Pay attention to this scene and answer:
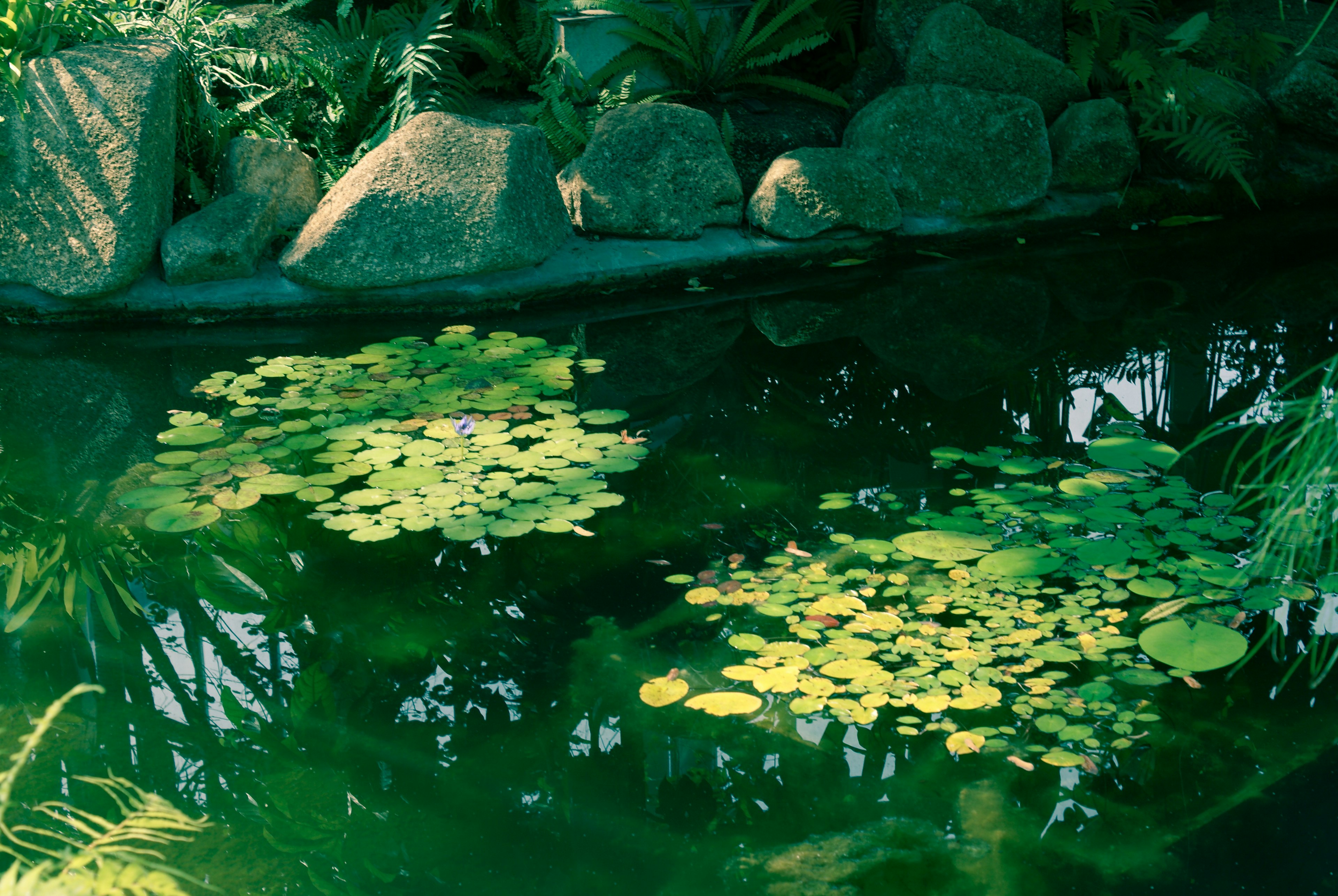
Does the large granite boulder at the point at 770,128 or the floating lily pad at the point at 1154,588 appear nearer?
the floating lily pad at the point at 1154,588

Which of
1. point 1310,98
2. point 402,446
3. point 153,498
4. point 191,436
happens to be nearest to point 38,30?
point 191,436

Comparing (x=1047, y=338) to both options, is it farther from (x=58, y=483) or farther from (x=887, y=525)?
(x=58, y=483)

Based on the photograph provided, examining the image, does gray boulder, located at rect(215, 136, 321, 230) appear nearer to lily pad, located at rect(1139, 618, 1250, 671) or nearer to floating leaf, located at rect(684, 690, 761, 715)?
floating leaf, located at rect(684, 690, 761, 715)

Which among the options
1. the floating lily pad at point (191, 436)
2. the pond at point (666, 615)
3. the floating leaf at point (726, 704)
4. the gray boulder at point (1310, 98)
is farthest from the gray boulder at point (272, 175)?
the gray boulder at point (1310, 98)

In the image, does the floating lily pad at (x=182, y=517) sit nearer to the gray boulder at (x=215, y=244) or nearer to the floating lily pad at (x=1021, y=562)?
the gray boulder at (x=215, y=244)

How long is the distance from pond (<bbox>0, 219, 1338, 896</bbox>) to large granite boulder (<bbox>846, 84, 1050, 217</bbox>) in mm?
1455

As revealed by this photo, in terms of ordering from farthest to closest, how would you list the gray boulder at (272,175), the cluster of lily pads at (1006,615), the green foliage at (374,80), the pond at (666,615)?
the green foliage at (374,80) < the gray boulder at (272,175) < the cluster of lily pads at (1006,615) < the pond at (666,615)

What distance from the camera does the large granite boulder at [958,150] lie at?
5.45 meters

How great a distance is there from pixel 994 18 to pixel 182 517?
518cm

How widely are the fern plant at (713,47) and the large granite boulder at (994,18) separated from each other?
1.34ft

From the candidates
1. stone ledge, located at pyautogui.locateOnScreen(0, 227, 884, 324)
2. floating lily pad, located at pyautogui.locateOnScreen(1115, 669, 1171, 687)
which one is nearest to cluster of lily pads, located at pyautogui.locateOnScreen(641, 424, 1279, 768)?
floating lily pad, located at pyautogui.locateOnScreen(1115, 669, 1171, 687)

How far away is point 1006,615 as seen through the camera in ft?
8.01

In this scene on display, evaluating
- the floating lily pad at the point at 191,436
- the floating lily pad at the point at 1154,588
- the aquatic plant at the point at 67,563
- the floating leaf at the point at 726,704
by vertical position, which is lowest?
the floating leaf at the point at 726,704

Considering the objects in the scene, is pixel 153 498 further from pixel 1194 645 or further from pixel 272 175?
pixel 1194 645
